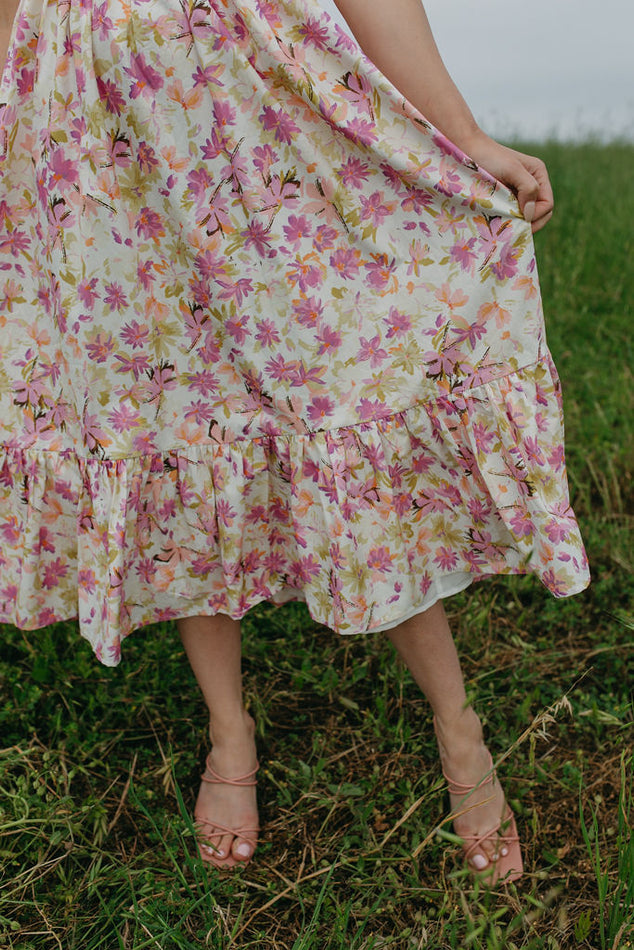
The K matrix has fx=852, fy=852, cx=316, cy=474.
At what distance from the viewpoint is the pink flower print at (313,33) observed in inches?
46.6

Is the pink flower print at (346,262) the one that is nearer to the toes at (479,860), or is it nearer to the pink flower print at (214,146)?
the pink flower print at (214,146)

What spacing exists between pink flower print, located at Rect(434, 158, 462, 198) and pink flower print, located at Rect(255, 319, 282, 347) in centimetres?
31

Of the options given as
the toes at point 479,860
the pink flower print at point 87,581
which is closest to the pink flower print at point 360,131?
the pink flower print at point 87,581

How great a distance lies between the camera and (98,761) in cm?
167

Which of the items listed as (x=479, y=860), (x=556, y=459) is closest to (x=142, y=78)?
(x=556, y=459)

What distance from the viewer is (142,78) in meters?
1.19

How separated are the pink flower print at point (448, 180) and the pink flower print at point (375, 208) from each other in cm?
8

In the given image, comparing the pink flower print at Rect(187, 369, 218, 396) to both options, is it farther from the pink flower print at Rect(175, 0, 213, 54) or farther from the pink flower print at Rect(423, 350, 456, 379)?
the pink flower print at Rect(175, 0, 213, 54)

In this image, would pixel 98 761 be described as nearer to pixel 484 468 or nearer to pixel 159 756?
pixel 159 756

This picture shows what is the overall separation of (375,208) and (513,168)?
0.69ft

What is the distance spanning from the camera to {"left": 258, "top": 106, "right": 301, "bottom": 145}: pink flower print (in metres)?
1.20

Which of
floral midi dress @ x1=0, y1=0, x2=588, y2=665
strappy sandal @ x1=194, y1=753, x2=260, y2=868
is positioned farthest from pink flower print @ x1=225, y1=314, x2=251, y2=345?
strappy sandal @ x1=194, y1=753, x2=260, y2=868

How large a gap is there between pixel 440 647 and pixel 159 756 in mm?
689

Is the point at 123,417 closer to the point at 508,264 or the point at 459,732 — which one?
the point at 508,264
